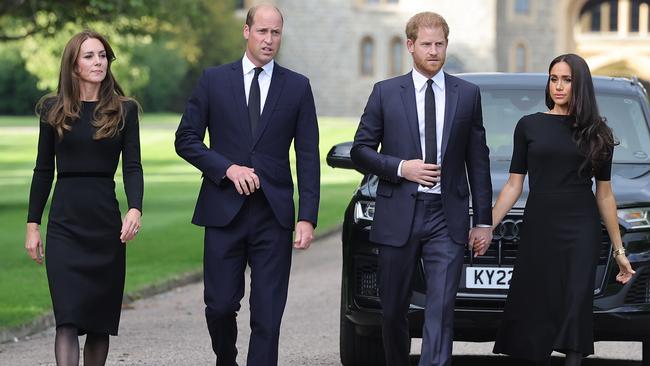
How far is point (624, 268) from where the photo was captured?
775 centimetres

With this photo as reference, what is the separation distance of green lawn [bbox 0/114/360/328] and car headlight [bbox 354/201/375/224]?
394 cm

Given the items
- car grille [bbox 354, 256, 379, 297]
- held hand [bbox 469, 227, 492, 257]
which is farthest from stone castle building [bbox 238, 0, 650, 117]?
held hand [bbox 469, 227, 492, 257]

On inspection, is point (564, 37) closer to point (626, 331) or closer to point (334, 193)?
point (334, 193)

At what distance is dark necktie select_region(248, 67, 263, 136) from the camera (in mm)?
7324

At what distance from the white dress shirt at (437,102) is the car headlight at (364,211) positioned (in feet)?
3.89

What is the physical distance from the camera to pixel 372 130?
745 cm

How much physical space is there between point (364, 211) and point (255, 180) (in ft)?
4.85

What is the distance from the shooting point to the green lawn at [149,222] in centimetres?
1405

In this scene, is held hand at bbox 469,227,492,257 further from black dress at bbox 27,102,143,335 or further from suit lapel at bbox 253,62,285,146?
black dress at bbox 27,102,143,335

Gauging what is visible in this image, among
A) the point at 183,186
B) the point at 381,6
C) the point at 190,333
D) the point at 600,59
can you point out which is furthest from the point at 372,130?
the point at 600,59

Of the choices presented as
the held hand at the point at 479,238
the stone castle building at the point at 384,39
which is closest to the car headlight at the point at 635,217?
the held hand at the point at 479,238

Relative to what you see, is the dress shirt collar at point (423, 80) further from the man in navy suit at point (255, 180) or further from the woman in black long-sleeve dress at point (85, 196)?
the woman in black long-sleeve dress at point (85, 196)

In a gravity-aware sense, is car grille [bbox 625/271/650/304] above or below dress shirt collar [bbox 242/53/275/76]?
below

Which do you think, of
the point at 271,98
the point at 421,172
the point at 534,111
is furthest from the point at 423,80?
the point at 534,111
